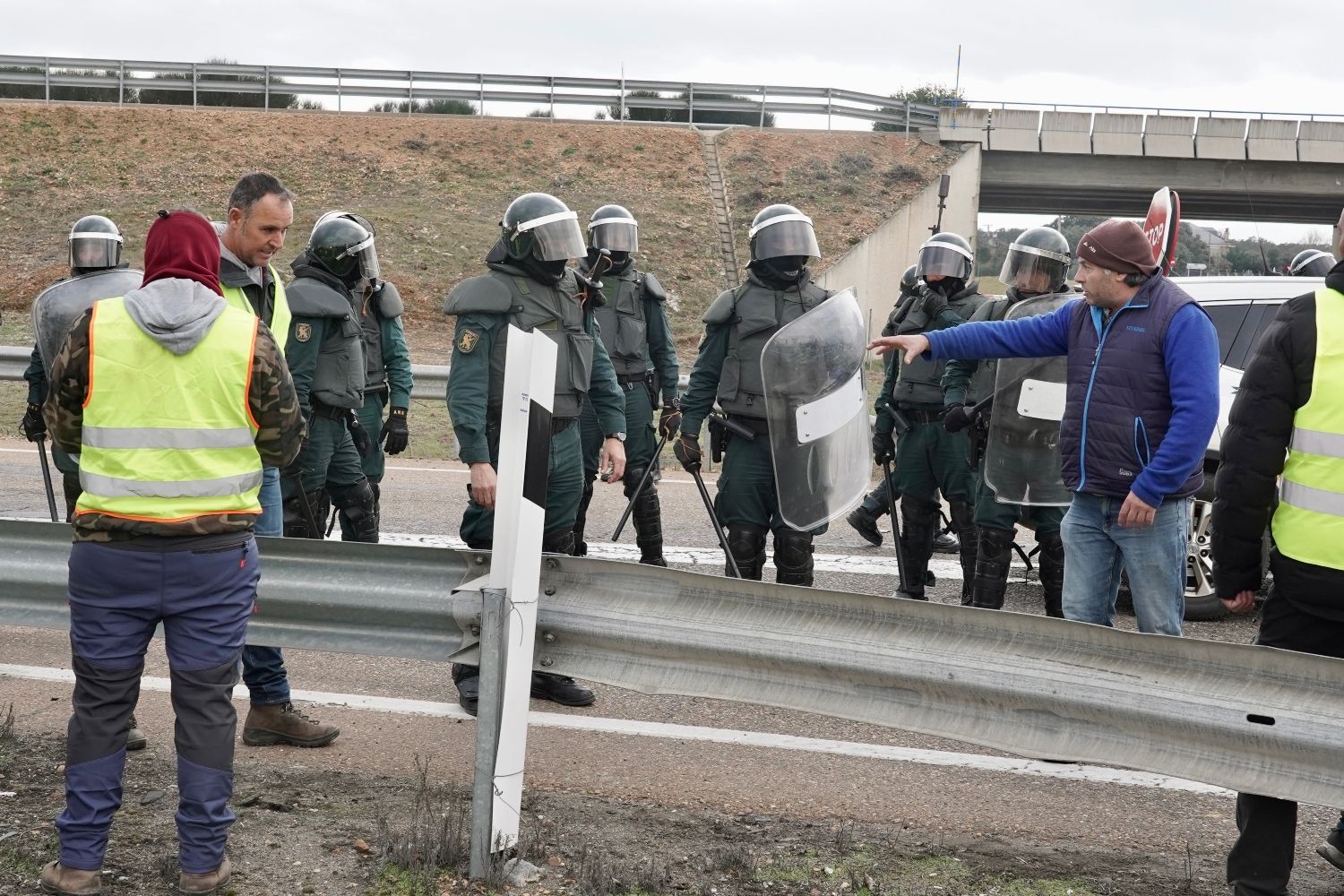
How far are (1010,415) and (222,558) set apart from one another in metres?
3.83

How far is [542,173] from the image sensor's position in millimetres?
34906

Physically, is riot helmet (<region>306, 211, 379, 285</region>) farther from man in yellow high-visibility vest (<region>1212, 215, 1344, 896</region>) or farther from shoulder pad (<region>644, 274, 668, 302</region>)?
man in yellow high-visibility vest (<region>1212, 215, 1344, 896</region>)

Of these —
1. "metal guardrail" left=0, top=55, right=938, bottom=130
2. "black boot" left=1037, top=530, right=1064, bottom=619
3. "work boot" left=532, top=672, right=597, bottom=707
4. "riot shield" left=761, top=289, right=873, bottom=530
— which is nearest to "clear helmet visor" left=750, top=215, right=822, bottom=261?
"riot shield" left=761, top=289, right=873, bottom=530

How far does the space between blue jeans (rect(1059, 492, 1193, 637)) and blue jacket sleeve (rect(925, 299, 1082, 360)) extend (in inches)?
22.4

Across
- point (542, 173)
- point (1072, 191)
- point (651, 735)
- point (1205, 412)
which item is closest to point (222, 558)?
point (651, 735)

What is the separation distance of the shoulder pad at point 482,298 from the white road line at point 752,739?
5.12ft

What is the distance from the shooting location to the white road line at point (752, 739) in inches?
180

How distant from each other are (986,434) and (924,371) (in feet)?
3.06

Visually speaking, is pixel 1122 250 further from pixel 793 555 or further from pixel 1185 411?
pixel 793 555

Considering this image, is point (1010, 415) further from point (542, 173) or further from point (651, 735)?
point (542, 173)

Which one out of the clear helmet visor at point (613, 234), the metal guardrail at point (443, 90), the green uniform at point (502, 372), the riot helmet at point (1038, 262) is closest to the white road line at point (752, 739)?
the green uniform at point (502, 372)

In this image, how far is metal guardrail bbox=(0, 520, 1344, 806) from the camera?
10.3ft

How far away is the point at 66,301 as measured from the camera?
5672mm

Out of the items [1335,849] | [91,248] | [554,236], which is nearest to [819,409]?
[554,236]
